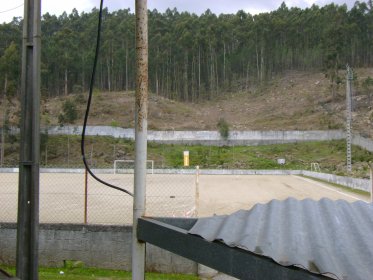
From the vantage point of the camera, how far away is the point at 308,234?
10.6ft

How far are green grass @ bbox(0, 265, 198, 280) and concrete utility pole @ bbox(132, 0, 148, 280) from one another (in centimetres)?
400

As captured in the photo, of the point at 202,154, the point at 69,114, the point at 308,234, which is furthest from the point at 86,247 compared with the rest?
the point at 69,114

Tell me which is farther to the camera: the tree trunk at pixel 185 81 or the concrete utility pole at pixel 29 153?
the tree trunk at pixel 185 81

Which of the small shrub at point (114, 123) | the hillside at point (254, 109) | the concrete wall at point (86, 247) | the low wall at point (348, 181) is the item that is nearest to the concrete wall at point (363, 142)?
the hillside at point (254, 109)

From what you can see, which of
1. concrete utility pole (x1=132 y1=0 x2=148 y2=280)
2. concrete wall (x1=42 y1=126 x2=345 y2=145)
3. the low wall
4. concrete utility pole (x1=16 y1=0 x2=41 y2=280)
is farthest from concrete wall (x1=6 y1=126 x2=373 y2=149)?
concrete utility pole (x1=132 y1=0 x2=148 y2=280)

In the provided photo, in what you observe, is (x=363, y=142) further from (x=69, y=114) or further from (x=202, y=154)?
(x=69, y=114)

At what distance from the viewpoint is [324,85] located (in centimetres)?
9319

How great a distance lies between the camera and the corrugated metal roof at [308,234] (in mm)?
2742

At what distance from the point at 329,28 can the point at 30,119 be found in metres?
98.4

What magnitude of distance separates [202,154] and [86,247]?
5394cm

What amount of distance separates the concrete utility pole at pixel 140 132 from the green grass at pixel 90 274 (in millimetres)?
3999

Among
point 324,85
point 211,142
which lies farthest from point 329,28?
point 211,142

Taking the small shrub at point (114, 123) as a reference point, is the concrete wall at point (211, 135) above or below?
below

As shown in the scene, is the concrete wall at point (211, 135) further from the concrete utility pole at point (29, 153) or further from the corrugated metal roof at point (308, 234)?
the corrugated metal roof at point (308, 234)
